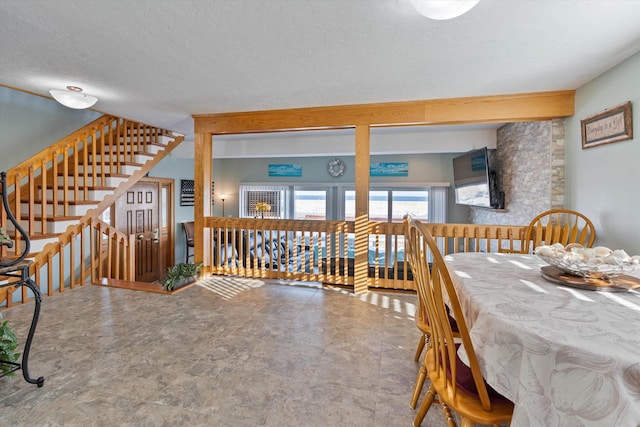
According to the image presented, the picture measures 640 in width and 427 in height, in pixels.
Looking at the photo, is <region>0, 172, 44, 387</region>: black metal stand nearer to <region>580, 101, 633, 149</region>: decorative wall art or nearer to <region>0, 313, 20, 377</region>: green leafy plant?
<region>0, 313, 20, 377</region>: green leafy plant

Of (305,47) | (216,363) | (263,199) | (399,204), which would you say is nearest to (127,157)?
(305,47)

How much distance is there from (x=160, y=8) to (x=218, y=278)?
10.5 feet

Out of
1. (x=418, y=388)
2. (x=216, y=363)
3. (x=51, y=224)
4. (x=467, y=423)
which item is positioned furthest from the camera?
(x=51, y=224)

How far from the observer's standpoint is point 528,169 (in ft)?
13.6

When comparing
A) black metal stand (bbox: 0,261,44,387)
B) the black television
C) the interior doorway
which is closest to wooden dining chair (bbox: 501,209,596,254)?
the black television

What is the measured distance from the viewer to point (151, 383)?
6.14ft

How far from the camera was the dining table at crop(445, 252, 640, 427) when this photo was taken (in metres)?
0.80

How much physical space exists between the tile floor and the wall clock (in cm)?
458

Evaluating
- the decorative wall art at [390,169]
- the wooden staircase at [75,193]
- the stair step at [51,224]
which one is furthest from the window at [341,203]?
the stair step at [51,224]

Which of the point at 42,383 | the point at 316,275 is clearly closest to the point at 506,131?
the point at 316,275

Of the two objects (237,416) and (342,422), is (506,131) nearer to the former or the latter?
(342,422)

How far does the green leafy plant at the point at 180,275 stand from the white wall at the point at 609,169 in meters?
4.41

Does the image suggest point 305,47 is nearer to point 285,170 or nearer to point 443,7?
point 443,7

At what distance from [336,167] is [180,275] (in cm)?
470
